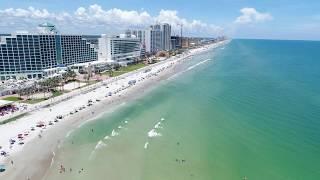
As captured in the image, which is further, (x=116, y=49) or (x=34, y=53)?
(x=116, y=49)

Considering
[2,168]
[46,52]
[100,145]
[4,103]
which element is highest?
[46,52]

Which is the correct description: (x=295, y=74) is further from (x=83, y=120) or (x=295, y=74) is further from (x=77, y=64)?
(x=83, y=120)

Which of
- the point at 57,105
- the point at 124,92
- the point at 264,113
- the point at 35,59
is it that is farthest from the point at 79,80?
the point at 264,113

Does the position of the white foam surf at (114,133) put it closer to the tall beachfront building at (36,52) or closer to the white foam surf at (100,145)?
the white foam surf at (100,145)

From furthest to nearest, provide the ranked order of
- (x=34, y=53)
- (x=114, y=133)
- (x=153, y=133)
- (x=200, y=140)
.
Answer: (x=34, y=53) → (x=114, y=133) → (x=153, y=133) → (x=200, y=140)

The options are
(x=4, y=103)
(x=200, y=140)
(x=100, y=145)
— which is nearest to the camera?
(x=100, y=145)

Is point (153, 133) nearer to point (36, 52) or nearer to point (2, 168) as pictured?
point (2, 168)

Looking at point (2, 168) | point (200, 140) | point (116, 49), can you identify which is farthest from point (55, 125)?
point (116, 49)
